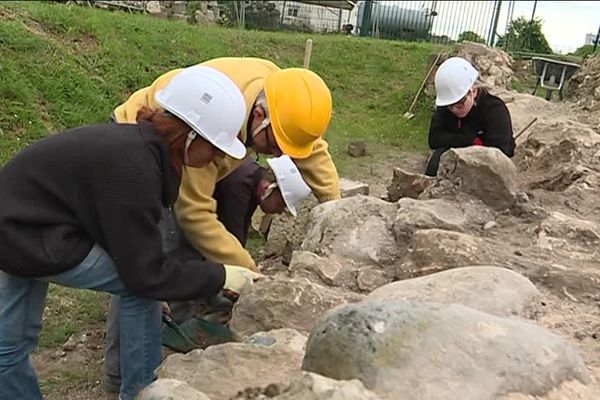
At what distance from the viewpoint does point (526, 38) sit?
1855 cm

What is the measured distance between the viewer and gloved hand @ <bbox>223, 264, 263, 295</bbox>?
9.80 ft

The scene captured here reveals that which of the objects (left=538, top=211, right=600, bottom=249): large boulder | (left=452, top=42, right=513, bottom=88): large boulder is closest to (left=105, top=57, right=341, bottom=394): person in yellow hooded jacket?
(left=538, top=211, right=600, bottom=249): large boulder

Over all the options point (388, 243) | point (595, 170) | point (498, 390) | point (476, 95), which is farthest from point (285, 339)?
point (476, 95)

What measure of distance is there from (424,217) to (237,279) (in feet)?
3.41

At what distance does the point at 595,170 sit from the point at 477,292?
2573mm

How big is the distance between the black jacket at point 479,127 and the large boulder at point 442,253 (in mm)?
1918

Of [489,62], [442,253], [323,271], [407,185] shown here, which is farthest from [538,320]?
[489,62]

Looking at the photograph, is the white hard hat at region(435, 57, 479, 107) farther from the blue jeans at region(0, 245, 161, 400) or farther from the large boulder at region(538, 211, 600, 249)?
the blue jeans at region(0, 245, 161, 400)

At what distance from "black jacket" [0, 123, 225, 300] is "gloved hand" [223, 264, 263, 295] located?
0.40 m

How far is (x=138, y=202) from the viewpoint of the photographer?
247cm

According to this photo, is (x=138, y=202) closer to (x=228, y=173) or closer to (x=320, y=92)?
(x=228, y=173)

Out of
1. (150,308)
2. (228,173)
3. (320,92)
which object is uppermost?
(320,92)

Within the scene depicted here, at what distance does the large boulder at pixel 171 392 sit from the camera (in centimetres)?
195

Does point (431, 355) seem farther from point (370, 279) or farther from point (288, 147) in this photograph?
point (288, 147)
